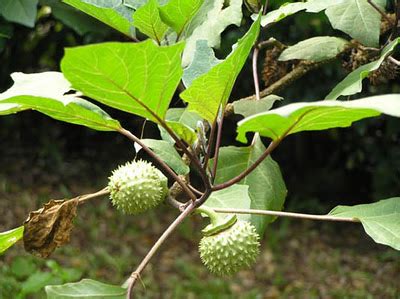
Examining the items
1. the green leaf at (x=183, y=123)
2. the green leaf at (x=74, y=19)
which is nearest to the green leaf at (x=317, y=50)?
the green leaf at (x=183, y=123)

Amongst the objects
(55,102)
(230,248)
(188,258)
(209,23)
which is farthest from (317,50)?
(188,258)

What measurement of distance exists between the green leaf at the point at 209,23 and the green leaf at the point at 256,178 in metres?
0.18

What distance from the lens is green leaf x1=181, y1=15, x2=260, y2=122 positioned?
851 millimetres

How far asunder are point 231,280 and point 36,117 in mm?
2190

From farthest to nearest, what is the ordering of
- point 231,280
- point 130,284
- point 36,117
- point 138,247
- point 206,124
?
point 36,117, point 138,247, point 231,280, point 206,124, point 130,284

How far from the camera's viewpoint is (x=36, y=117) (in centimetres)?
550

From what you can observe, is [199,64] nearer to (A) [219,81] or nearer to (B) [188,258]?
(A) [219,81]

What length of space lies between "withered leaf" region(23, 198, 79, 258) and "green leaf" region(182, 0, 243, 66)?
0.32 meters

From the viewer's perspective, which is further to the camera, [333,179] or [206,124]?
[333,179]

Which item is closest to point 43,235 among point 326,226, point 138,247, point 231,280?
point 231,280

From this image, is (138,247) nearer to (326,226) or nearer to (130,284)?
(326,226)

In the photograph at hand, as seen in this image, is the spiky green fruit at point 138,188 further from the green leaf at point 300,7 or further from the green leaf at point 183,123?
the green leaf at point 300,7

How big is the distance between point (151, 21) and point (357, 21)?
342 millimetres

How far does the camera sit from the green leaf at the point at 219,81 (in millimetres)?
851
